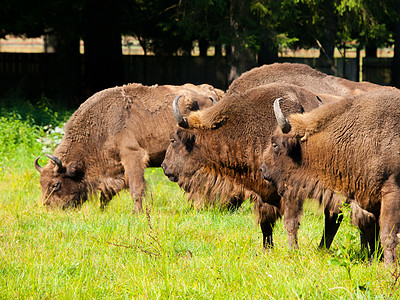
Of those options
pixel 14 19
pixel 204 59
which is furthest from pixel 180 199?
pixel 204 59

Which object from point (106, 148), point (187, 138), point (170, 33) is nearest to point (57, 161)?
point (106, 148)

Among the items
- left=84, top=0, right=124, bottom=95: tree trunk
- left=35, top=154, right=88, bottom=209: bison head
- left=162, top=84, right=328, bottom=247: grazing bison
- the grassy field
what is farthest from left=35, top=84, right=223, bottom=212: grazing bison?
left=84, top=0, right=124, bottom=95: tree trunk

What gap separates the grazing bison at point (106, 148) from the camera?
27.1 ft

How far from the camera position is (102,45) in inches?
683

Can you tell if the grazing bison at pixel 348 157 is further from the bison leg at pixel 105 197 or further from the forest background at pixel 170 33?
the forest background at pixel 170 33

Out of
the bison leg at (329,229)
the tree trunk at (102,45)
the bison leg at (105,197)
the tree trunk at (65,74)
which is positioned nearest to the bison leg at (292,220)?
the bison leg at (329,229)

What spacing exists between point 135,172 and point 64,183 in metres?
1.12

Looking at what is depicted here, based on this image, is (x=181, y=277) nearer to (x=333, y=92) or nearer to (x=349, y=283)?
(x=349, y=283)

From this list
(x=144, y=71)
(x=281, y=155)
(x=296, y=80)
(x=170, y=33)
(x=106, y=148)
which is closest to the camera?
(x=281, y=155)

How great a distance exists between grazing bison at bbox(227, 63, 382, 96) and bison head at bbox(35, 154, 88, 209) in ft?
8.55

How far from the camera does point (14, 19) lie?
17.0 m

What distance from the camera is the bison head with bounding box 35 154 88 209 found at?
8.30 metres

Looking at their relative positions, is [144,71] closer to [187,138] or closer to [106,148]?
[106,148]

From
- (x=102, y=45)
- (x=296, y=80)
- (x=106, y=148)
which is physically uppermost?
(x=102, y=45)
